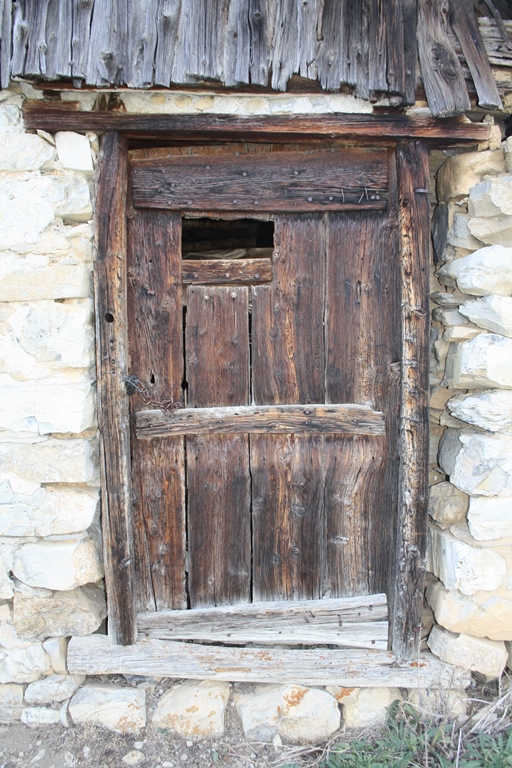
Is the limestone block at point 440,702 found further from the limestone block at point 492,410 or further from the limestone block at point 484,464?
the limestone block at point 492,410

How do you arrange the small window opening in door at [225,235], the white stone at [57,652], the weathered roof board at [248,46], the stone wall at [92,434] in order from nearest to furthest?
the weathered roof board at [248,46]
the stone wall at [92,434]
the white stone at [57,652]
the small window opening in door at [225,235]

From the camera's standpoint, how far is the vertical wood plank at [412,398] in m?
2.06

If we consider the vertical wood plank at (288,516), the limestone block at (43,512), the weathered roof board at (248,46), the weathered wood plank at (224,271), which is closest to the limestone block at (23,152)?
the weathered roof board at (248,46)

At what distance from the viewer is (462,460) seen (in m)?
2.12

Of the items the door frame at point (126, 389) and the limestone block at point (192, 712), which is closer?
the door frame at point (126, 389)

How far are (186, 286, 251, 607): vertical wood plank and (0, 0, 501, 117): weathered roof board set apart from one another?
832 mm

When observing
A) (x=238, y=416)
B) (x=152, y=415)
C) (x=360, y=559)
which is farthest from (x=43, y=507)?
(x=360, y=559)

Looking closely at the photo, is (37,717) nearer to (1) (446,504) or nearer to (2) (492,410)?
(1) (446,504)

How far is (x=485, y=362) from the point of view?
200 cm

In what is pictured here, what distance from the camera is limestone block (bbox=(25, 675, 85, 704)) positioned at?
85.0 inches

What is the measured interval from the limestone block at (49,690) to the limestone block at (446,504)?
1756 millimetres

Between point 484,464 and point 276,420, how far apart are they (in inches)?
34.1

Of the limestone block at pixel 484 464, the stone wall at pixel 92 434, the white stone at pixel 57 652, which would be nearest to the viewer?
the stone wall at pixel 92 434

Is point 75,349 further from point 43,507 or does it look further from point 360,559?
point 360,559
